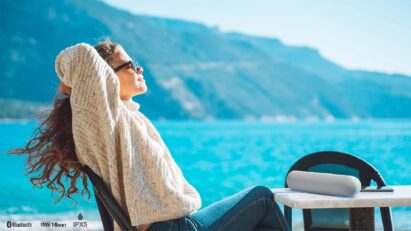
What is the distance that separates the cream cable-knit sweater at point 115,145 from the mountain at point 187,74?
7242 centimetres

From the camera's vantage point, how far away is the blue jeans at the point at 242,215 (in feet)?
5.79

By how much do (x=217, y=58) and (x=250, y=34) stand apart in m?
70.9

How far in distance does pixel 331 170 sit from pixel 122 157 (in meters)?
1.01

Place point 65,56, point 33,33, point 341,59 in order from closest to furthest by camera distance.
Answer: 1. point 65,56
2. point 33,33
3. point 341,59

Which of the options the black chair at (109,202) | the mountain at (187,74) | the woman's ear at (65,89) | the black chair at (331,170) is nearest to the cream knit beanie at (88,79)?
the woman's ear at (65,89)

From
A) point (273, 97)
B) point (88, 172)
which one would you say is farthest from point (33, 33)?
point (88, 172)

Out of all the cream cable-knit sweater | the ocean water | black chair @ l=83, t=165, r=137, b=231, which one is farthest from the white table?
the ocean water

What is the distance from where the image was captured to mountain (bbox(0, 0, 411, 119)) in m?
82.8

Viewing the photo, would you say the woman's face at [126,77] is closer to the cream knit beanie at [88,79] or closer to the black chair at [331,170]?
the cream knit beanie at [88,79]

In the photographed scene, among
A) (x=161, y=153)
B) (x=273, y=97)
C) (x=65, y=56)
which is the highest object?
(x=65, y=56)

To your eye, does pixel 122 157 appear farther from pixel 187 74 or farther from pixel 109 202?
pixel 187 74

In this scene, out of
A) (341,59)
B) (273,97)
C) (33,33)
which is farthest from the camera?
(341,59)

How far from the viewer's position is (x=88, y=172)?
69.1 inches

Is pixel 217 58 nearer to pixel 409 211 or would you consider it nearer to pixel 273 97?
pixel 273 97
